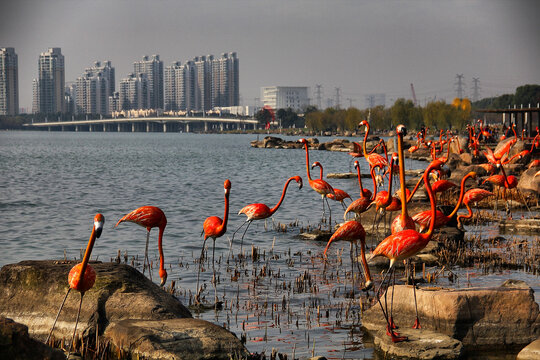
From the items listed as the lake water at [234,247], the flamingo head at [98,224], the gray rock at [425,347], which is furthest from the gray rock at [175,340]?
the gray rock at [425,347]

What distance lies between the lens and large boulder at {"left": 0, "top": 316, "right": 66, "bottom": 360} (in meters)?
6.55

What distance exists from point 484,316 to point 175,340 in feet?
13.1

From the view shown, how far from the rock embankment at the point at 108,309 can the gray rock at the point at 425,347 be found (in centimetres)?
185

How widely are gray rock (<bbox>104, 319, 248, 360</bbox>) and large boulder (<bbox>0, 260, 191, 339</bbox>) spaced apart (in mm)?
516

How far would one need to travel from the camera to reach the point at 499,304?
9.40m

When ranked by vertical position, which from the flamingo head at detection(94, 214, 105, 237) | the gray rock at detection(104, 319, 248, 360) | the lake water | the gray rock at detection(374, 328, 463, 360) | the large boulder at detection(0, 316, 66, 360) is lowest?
the lake water

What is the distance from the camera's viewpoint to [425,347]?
8.62 metres

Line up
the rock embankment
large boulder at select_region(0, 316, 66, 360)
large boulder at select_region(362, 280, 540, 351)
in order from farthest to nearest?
large boulder at select_region(362, 280, 540, 351) → the rock embankment → large boulder at select_region(0, 316, 66, 360)

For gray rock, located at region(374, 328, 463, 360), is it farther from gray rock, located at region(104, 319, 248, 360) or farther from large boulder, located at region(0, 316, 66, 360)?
large boulder, located at region(0, 316, 66, 360)

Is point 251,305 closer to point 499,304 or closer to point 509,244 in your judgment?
point 499,304

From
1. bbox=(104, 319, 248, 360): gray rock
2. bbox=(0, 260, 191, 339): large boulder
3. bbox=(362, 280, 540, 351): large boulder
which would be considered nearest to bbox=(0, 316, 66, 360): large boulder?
bbox=(104, 319, 248, 360): gray rock

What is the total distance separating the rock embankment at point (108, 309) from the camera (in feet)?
26.9

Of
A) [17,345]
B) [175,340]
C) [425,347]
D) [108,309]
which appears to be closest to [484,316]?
[425,347]

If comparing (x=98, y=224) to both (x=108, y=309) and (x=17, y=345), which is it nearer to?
(x=17, y=345)
